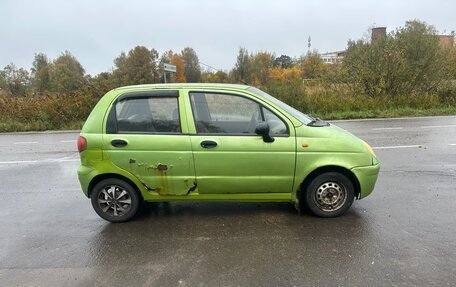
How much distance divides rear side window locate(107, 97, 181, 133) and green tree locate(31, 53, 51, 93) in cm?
5369

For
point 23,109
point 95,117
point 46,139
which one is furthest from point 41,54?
point 95,117

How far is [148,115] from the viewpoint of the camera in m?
4.40

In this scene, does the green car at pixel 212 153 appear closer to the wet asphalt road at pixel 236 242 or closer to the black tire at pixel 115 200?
the black tire at pixel 115 200

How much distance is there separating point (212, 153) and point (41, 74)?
7467 cm

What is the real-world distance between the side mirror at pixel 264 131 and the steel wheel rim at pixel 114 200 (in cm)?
191

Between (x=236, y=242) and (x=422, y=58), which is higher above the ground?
(x=422, y=58)

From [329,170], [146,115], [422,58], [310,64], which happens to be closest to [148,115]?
[146,115]

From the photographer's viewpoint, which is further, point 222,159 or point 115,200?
point 115,200

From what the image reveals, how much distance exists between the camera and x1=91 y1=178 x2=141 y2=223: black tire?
4.46m

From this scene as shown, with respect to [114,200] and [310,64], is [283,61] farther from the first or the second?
[114,200]

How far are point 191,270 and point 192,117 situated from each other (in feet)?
6.10

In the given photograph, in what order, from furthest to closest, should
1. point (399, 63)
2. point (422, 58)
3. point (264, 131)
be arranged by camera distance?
point (422, 58), point (399, 63), point (264, 131)

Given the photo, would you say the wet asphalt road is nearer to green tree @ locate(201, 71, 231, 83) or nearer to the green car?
the green car

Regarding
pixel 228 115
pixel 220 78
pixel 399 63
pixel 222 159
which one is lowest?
pixel 222 159
